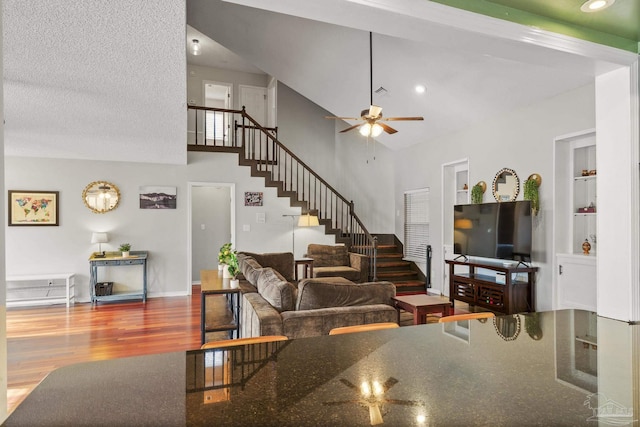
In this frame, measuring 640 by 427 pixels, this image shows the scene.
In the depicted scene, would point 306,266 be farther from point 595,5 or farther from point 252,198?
point 595,5

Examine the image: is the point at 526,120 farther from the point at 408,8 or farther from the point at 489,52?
the point at 408,8

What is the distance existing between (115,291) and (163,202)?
1819 millimetres

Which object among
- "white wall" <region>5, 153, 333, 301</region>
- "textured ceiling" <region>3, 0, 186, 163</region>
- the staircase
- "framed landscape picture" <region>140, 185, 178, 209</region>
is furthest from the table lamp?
the staircase

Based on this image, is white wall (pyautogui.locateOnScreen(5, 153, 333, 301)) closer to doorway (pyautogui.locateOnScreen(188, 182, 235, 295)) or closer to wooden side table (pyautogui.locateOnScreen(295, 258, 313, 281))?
wooden side table (pyautogui.locateOnScreen(295, 258, 313, 281))

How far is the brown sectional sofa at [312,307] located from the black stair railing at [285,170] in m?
4.08

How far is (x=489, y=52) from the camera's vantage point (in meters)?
2.57

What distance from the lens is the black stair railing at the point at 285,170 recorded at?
770 centimetres

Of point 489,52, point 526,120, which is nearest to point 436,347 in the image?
point 489,52

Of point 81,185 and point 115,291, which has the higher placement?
point 81,185

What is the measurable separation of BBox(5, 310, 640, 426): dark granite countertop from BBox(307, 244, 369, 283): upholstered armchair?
5620 millimetres

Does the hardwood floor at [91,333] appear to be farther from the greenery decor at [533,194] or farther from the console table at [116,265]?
the greenery decor at [533,194]

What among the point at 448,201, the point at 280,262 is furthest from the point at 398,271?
the point at 280,262

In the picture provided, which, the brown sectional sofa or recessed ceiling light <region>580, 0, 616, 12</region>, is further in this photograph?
the brown sectional sofa

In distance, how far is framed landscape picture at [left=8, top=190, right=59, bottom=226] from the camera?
6.25 metres
